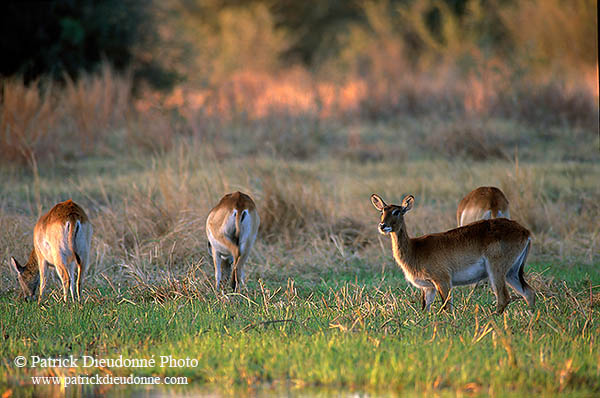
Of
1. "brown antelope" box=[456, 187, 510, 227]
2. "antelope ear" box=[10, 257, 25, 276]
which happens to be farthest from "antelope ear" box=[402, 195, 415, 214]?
"antelope ear" box=[10, 257, 25, 276]

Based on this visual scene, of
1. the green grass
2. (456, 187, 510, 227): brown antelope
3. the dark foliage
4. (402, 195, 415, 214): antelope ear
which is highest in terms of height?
the dark foliage

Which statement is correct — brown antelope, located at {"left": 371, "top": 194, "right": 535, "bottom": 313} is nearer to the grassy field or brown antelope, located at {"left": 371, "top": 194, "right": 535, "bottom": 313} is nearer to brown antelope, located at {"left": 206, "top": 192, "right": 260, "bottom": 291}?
the grassy field

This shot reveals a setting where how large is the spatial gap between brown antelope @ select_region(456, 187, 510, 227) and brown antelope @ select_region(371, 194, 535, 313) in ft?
4.52

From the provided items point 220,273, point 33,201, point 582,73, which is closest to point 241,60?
point 582,73

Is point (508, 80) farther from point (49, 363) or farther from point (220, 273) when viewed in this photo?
point (49, 363)

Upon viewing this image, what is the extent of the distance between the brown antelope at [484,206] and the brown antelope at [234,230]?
2312 mm

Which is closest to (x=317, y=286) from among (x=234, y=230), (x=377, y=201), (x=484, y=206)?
(x=234, y=230)

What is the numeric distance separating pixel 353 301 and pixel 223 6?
102 ft

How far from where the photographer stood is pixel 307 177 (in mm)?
13344

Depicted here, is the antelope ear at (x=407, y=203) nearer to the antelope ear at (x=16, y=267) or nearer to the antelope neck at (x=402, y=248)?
the antelope neck at (x=402, y=248)

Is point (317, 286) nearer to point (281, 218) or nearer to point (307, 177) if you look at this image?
point (281, 218)

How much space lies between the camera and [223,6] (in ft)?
122

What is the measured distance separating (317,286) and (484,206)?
2013 millimetres

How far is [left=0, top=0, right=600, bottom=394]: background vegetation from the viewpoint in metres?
6.41
